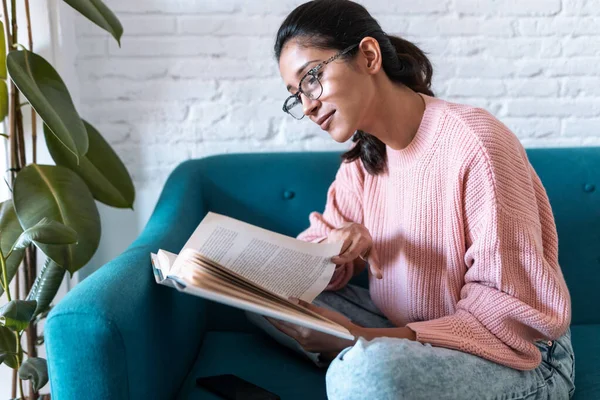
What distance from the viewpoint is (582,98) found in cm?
185

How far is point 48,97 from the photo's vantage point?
1.30 m

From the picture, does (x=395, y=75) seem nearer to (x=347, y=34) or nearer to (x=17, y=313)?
(x=347, y=34)

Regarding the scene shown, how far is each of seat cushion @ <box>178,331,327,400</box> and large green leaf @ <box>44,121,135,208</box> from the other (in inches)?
14.9

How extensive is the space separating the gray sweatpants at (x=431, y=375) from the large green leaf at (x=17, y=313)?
0.54m

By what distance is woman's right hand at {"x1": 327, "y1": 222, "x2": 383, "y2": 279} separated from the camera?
1.29 m

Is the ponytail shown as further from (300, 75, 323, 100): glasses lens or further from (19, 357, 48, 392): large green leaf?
(19, 357, 48, 392): large green leaf

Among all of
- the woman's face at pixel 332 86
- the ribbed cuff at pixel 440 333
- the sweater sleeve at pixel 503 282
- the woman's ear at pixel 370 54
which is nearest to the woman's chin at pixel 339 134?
the woman's face at pixel 332 86

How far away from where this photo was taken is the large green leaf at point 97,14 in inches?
52.2

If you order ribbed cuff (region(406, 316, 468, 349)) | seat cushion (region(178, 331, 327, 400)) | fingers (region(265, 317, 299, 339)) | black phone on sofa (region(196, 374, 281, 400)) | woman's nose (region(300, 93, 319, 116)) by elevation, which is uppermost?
woman's nose (region(300, 93, 319, 116))

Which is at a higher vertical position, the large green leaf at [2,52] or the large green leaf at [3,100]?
the large green leaf at [2,52]

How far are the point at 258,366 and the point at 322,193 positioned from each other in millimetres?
493

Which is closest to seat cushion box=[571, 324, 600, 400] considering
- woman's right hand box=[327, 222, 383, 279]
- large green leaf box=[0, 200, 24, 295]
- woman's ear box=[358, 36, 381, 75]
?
woman's right hand box=[327, 222, 383, 279]

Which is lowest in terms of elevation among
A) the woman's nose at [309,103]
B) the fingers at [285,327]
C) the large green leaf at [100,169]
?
the fingers at [285,327]

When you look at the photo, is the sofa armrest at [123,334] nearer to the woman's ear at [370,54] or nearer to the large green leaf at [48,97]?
the large green leaf at [48,97]
